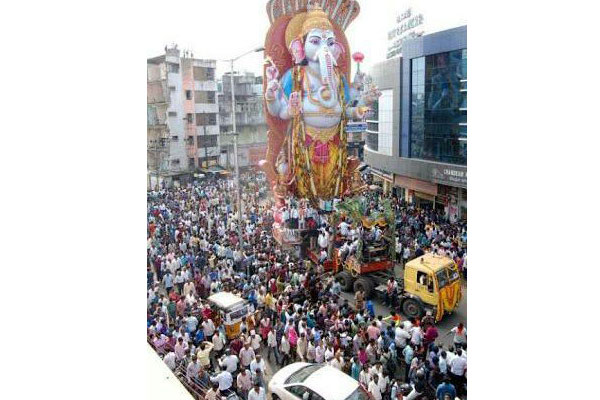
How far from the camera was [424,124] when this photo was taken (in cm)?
828

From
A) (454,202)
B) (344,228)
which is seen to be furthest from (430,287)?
(344,228)

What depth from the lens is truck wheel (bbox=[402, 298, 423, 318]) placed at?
23.1 ft

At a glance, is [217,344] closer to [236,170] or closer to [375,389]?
[375,389]

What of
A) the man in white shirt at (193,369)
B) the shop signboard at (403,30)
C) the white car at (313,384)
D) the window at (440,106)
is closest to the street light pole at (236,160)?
the man in white shirt at (193,369)

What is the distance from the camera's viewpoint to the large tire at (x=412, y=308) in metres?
7.04

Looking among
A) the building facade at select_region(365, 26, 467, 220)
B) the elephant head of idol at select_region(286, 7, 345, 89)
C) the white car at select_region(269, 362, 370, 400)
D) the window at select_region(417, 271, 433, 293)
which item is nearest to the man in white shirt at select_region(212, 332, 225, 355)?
the white car at select_region(269, 362, 370, 400)

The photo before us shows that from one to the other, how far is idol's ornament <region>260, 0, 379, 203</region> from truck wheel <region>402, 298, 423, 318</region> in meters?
1.57

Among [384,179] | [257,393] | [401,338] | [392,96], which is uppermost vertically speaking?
[392,96]

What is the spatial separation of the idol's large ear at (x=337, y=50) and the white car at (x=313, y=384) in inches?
148

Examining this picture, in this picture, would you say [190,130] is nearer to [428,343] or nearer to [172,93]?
[172,93]

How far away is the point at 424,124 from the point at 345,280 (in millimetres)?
2556

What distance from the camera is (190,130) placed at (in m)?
7.51
